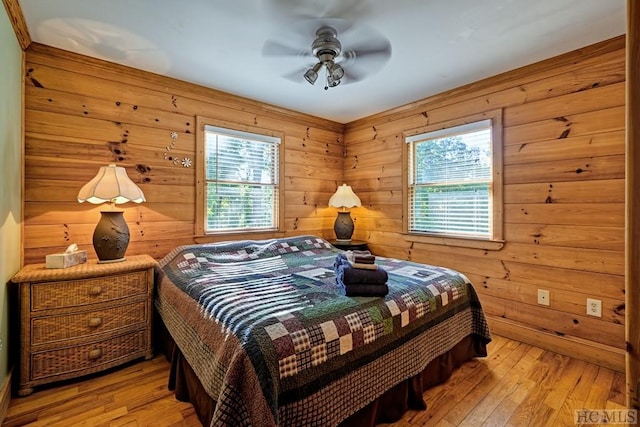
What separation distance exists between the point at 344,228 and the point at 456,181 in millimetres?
1354

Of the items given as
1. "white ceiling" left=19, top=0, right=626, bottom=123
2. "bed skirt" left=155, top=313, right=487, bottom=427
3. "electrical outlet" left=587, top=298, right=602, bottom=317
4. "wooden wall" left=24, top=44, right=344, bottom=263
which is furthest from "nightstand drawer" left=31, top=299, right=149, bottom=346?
"electrical outlet" left=587, top=298, right=602, bottom=317

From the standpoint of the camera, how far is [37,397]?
1791 millimetres

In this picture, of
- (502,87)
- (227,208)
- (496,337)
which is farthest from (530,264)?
(227,208)

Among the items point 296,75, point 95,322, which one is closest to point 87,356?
point 95,322

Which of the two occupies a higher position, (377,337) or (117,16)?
(117,16)

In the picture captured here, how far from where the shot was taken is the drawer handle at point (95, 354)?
1970 mm

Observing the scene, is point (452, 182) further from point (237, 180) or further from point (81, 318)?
point (81, 318)

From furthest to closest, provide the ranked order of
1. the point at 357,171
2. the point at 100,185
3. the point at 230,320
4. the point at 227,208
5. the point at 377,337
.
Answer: the point at 357,171, the point at 227,208, the point at 100,185, the point at 377,337, the point at 230,320

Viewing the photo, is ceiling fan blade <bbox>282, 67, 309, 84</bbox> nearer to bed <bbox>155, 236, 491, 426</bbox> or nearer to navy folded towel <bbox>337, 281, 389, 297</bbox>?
bed <bbox>155, 236, 491, 426</bbox>

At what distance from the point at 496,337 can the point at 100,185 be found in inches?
135

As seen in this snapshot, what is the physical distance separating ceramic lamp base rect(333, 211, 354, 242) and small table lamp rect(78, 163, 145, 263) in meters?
2.17

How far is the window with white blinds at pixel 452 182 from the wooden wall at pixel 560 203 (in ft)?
0.54

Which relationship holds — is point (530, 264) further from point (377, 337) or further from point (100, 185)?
point (100, 185)

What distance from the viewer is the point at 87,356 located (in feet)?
6.44
